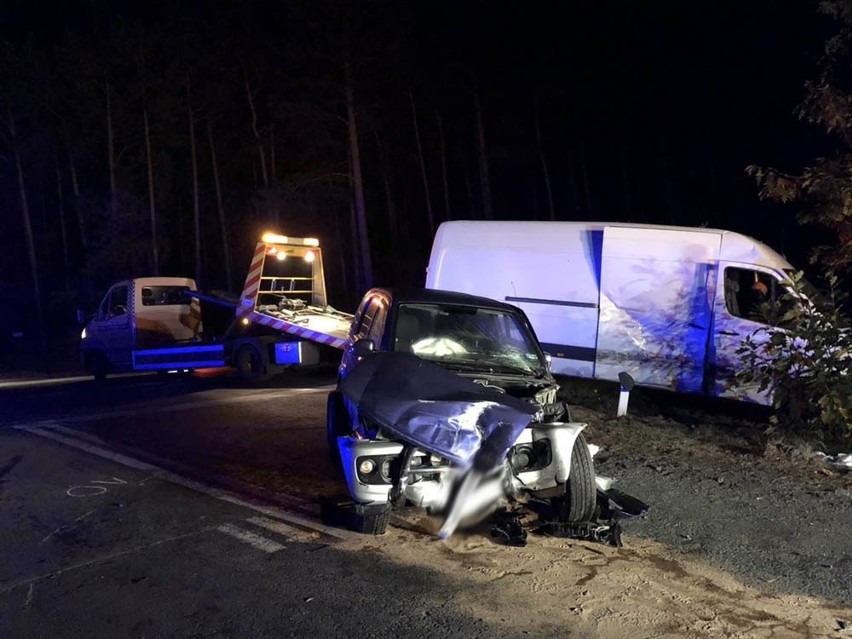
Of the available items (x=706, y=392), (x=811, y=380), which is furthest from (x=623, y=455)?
(x=706, y=392)

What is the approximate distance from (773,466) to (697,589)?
11.3ft

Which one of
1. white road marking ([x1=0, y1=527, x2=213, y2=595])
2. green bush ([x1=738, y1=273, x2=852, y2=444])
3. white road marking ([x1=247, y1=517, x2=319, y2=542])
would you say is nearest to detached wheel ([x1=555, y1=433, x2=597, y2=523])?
white road marking ([x1=247, y1=517, x2=319, y2=542])

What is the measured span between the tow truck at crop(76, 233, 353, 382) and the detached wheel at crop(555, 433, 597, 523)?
299 inches

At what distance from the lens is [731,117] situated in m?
34.1

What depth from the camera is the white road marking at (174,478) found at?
6457 mm

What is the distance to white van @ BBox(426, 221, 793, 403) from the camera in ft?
36.2

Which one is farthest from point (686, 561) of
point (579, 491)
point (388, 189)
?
point (388, 189)

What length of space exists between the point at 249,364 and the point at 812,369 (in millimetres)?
10395

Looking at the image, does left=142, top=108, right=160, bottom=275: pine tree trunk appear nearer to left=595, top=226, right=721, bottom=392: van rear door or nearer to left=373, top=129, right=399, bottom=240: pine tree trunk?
left=373, top=129, right=399, bottom=240: pine tree trunk

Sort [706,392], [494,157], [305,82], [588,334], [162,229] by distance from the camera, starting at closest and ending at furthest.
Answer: [706,392] < [588,334] < [305,82] < [494,157] < [162,229]

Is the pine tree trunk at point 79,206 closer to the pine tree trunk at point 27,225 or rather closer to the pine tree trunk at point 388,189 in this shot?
the pine tree trunk at point 27,225

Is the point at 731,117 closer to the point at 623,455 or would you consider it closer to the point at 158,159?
the point at 158,159

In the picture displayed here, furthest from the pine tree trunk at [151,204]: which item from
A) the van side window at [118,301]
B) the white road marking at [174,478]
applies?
the white road marking at [174,478]

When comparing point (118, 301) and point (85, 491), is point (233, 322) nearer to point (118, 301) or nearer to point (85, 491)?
point (118, 301)
